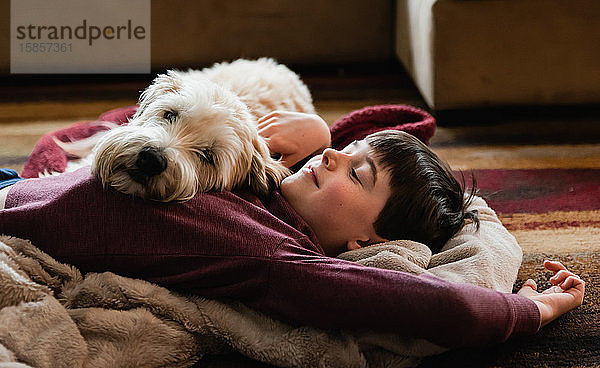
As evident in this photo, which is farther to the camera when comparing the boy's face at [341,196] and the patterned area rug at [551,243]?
the boy's face at [341,196]

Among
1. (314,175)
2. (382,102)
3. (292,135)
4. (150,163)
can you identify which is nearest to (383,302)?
(314,175)

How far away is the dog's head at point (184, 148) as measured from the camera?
3.85ft

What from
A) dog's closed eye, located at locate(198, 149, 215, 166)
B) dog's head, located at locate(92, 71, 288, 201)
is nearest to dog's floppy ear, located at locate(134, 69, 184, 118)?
dog's head, located at locate(92, 71, 288, 201)

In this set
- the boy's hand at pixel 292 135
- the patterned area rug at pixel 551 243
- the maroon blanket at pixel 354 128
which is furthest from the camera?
the maroon blanket at pixel 354 128

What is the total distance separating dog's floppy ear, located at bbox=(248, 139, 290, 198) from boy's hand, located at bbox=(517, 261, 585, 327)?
0.55m

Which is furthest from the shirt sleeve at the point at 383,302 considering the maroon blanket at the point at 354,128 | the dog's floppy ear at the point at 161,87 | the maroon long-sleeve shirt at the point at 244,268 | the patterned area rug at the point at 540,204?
the maroon blanket at the point at 354,128

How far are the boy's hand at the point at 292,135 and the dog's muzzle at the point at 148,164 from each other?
43 cm

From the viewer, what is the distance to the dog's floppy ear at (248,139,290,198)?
4.43 feet

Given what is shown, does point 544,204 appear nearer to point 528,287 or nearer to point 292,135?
point 528,287

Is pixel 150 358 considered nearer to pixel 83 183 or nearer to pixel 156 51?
pixel 83 183

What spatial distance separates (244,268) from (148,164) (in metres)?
0.24

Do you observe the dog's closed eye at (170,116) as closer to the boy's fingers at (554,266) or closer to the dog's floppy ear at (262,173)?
the dog's floppy ear at (262,173)

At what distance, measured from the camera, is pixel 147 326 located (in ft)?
3.71

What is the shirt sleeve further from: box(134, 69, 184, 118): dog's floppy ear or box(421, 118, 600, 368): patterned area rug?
box(134, 69, 184, 118): dog's floppy ear
